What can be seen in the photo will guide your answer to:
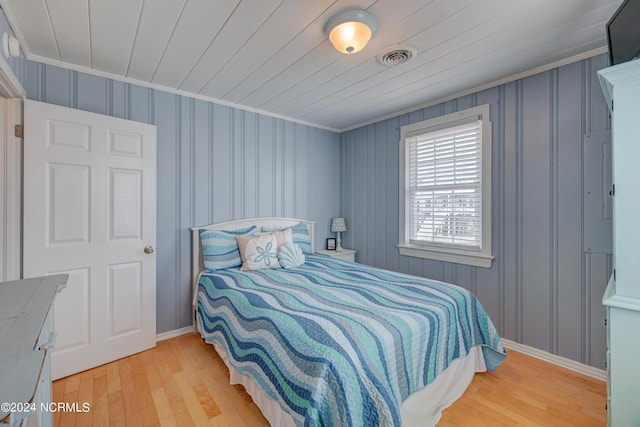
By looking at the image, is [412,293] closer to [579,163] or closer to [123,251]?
[579,163]

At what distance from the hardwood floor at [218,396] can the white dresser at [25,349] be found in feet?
2.34

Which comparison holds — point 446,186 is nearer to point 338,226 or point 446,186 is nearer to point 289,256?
point 338,226

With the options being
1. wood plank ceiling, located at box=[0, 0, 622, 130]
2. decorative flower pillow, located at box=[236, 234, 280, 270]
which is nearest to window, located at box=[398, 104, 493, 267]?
wood plank ceiling, located at box=[0, 0, 622, 130]

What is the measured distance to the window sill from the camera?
2625mm

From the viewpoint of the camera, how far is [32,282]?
1.22 meters

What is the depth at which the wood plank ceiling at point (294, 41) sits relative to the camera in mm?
1588

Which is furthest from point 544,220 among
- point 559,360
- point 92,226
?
point 92,226

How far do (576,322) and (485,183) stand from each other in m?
1.25

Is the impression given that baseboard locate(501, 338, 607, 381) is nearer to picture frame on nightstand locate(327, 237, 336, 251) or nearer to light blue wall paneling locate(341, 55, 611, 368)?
light blue wall paneling locate(341, 55, 611, 368)

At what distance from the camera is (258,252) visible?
8.94 ft

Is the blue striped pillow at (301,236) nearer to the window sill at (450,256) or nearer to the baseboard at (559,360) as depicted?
the window sill at (450,256)

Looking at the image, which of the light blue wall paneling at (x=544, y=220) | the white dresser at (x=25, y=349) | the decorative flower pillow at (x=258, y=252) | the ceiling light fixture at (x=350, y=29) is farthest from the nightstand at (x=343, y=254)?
the white dresser at (x=25, y=349)

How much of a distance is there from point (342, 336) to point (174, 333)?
2107 millimetres

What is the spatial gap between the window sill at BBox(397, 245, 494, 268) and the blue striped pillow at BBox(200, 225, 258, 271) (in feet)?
6.00
